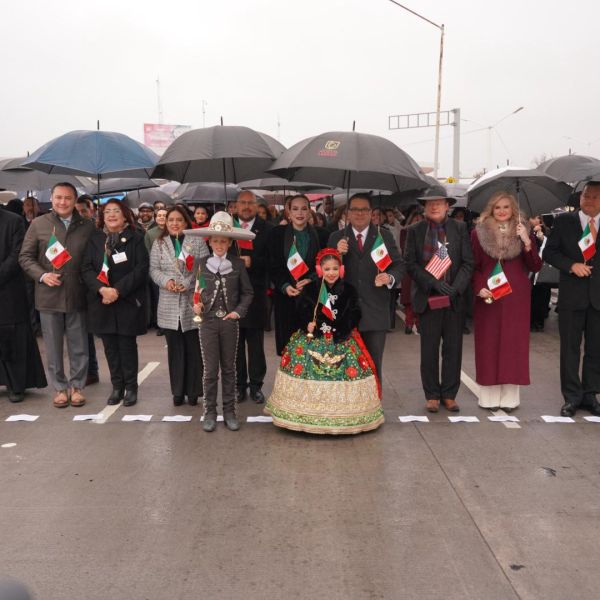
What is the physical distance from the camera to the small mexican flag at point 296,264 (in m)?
6.28

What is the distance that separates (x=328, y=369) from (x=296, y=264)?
1100 millimetres

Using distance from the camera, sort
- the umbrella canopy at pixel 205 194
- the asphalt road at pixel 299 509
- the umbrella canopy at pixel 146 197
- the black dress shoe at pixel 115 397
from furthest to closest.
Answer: the umbrella canopy at pixel 146 197 < the umbrella canopy at pixel 205 194 < the black dress shoe at pixel 115 397 < the asphalt road at pixel 299 509

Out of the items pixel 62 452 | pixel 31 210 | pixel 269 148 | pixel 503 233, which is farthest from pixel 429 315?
pixel 31 210

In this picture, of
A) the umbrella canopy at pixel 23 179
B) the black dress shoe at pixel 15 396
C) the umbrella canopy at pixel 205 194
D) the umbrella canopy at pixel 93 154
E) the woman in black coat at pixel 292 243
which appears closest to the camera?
the woman in black coat at pixel 292 243

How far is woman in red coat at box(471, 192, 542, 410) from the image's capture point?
6176 mm

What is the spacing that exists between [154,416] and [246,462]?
4.83 ft

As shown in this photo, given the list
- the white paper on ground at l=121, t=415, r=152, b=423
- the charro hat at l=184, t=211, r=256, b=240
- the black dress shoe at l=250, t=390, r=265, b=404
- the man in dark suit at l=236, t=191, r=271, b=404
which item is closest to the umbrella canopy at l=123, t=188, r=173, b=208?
the man in dark suit at l=236, t=191, r=271, b=404

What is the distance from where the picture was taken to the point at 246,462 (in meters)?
5.18

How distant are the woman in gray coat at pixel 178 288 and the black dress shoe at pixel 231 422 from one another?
29.1 inches

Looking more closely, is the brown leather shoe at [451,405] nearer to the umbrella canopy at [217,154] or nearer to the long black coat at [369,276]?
the long black coat at [369,276]

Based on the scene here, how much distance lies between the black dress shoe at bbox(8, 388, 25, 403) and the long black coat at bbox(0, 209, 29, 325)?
674 mm

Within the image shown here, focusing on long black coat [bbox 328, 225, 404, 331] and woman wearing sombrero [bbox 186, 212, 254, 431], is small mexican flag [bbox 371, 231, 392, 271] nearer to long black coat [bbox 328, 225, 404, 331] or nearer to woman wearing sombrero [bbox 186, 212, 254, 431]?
long black coat [bbox 328, 225, 404, 331]

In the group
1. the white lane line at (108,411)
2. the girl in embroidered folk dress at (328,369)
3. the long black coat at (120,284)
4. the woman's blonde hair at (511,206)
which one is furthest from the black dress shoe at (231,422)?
the woman's blonde hair at (511,206)

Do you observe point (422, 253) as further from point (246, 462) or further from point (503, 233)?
point (246, 462)
